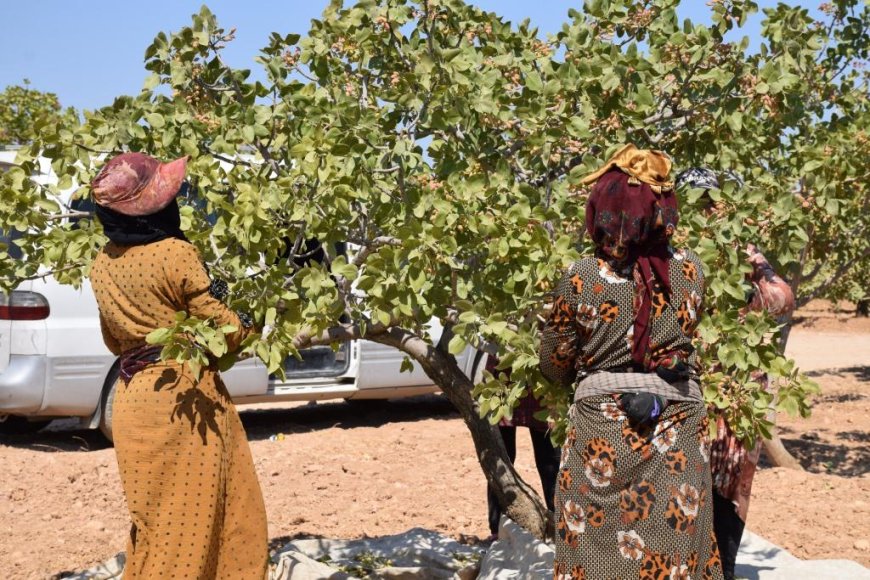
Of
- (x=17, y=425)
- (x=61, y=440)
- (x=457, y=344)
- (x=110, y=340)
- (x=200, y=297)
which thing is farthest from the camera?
(x=17, y=425)

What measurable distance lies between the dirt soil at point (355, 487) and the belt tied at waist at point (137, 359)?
2262mm

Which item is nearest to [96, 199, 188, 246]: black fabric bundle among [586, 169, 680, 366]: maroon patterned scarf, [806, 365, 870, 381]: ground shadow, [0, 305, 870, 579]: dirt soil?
[586, 169, 680, 366]: maroon patterned scarf

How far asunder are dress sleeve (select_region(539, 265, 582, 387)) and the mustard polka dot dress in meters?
1.02

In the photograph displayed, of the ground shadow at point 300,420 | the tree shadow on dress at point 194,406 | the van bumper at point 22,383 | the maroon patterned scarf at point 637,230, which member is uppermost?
the maroon patterned scarf at point 637,230

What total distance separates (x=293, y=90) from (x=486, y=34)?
83 centimetres

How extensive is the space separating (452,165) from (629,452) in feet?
3.89

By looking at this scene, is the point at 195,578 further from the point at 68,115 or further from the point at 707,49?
the point at 707,49

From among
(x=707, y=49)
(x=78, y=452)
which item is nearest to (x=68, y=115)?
(x=707, y=49)

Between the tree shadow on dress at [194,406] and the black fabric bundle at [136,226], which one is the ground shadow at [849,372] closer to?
the tree shadow on dress at [194,406]

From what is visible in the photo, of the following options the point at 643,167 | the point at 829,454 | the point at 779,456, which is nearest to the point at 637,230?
the point at 643,167

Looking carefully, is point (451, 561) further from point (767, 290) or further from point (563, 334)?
point (563, 334)

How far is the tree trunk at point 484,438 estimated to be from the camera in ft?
15.6

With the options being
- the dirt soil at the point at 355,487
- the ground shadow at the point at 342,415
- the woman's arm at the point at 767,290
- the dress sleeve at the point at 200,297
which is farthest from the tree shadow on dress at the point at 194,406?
the ground shadow at the point at 342,415

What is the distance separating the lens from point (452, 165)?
153 inches
